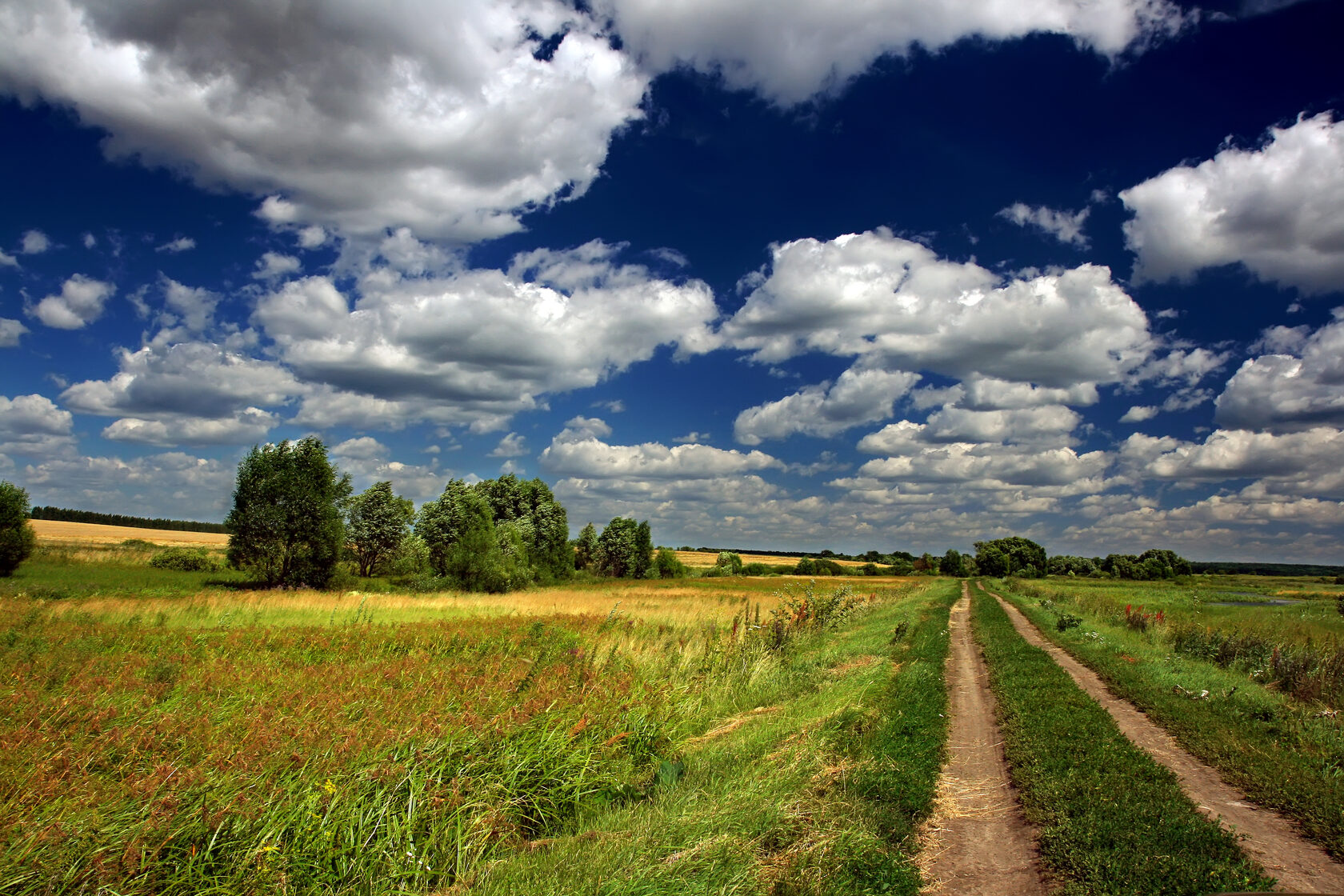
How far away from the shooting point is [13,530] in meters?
36.0

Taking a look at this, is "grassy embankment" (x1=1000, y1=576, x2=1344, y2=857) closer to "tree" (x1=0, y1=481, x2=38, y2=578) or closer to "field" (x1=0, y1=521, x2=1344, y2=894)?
"field" (x1=0, y1=521, x2=1344, y2=894)

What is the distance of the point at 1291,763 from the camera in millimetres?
7258

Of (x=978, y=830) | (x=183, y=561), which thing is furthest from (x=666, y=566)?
(x=978, y=830)

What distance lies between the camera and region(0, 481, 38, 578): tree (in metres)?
35.7

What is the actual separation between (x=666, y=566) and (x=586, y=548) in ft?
40.7

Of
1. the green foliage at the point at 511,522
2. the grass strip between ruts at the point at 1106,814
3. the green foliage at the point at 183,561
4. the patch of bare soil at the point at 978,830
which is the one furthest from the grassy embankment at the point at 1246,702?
the green foliage at the point at 183,561

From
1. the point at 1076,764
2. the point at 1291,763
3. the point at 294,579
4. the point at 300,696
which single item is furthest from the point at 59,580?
the point at 1291,763

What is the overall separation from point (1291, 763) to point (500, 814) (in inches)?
350

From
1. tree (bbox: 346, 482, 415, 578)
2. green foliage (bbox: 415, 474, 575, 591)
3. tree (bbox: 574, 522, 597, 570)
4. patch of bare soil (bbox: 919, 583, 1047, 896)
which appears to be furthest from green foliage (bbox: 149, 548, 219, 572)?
patch of bare soil (bbox: 919, 583, 1047, 896)

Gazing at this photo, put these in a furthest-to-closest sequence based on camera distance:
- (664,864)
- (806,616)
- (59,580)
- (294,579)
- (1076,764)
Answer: (294,579) < (59,580) < (806,616) < (1076,764) < (664,864)

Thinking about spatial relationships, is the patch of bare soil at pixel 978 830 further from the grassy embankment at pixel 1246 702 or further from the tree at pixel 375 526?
the tree at pixel 375 526

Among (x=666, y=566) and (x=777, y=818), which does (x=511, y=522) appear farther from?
(x=777, y=818)

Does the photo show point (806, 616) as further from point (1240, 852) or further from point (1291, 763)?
point (1240, 852)

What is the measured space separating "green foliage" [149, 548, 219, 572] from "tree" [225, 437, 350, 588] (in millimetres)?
15820
